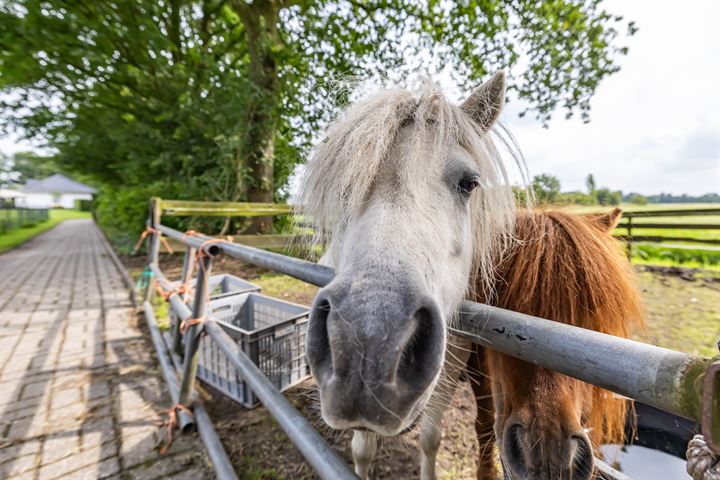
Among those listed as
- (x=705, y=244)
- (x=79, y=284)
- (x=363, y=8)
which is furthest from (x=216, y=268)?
(x=705, y=244)

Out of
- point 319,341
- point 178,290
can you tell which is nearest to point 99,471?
point 178,290

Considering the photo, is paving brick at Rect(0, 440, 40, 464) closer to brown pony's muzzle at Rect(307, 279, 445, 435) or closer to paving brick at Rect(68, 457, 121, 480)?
paving brick at Rect(68, 457, 121, 480)

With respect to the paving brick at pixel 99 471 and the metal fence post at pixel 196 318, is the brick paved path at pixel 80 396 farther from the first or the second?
the metal fence post at pixel 196 318

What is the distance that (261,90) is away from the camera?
6598mm

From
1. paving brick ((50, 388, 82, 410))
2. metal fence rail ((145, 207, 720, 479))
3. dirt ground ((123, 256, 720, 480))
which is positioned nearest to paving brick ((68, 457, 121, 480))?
dirt ground ((123, 256, 720, 480))

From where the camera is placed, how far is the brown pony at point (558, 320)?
3.25ft

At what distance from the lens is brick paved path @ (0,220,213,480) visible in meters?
2.17

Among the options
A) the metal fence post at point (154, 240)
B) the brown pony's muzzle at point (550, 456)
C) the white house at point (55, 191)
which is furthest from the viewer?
the white house at point (55, 191)

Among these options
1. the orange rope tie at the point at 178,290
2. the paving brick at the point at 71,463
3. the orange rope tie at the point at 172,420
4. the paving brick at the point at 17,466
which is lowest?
the paving brick at the point at 17,466

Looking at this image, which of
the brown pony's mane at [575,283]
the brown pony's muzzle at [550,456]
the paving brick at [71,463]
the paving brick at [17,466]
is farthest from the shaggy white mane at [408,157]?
the paving brick at [17,466]

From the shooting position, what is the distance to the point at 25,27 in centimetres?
575

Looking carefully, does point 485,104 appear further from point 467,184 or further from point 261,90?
point 261,90

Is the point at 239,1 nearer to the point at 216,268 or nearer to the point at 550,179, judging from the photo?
the point at 216,268

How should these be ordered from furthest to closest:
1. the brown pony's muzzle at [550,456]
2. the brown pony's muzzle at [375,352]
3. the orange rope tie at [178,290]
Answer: the orange rope tie at [178,290]
the brown pony's muzzle at [550,456]
the brown pony's muzzle at [375,352]
